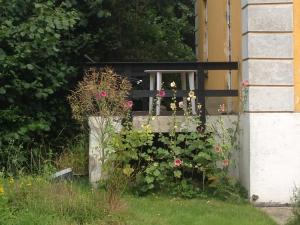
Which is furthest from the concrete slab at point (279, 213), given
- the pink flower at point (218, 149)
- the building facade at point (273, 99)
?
the pink flower at point (218, 149)

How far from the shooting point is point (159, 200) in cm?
818

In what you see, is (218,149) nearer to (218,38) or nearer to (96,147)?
(96,147)

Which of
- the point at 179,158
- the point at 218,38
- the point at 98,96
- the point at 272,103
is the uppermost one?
the point at 218,38

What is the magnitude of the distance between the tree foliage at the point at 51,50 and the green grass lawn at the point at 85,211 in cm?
256

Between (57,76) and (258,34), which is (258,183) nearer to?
(258,34)

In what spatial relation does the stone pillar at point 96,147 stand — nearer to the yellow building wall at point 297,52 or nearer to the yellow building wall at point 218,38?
the yellow building wall at point 218,38

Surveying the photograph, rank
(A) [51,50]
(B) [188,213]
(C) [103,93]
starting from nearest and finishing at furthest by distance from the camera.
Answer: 1. (B) [188,213]
2. (C) [103,93]
3. (A) [51,50]

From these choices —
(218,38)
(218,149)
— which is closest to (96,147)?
(218,149)

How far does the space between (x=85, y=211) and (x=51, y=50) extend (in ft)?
13.2

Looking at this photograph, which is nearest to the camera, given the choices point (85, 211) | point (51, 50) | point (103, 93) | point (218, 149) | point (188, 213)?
point (85, 211)

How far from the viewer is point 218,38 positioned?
11461mm

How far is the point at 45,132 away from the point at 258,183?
4.19 meters

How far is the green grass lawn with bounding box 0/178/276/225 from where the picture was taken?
259 inches

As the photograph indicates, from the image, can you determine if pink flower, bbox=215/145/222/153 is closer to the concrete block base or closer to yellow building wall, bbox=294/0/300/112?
the concrete block base
